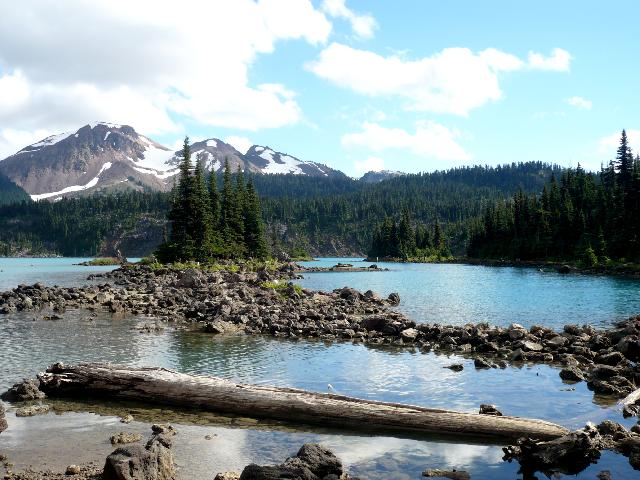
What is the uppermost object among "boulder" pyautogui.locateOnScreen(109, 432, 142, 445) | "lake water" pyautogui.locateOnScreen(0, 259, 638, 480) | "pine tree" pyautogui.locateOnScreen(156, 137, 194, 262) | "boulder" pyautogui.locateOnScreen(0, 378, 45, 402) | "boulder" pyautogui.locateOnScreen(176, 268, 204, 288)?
"pine tree" pyautogui.locateOnScreen(156, 137, 194, 262)

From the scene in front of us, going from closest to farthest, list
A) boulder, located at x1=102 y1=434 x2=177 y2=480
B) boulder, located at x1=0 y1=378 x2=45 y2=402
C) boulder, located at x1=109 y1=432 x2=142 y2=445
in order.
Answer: boulder, located at x1=102 y1=434 x2=177 y2=480 → boulder, located at x1=109 y1=432 x2=142 y2=445 → boulder, located at x1=0 y1=378 x2=45 y2=402

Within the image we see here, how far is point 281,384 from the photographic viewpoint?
1906 centimetres

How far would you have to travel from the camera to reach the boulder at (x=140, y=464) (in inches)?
396

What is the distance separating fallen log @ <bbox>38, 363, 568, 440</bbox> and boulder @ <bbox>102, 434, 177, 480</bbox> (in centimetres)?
427

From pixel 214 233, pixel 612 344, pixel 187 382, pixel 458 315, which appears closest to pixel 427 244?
pixel 214 233

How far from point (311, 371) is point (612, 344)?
1484cm

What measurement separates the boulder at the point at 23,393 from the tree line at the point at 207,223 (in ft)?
226

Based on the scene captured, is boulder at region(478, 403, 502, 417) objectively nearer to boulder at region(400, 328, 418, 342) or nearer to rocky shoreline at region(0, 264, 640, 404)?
rocky shoreline at region(0, 264, 640, 404)

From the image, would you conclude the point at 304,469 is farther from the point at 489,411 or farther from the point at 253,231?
the point at 253,231

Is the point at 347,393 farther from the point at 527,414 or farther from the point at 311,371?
the point at 527,414

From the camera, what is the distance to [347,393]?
18.1 metres

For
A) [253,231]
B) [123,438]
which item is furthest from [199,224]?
[123,438]

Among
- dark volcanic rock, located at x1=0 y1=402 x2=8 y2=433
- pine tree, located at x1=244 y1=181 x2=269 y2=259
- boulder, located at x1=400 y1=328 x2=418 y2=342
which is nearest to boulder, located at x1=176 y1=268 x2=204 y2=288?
boulder, located at x1=400 y1=328 x2=418 y2=342

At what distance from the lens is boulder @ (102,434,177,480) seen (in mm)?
10047
